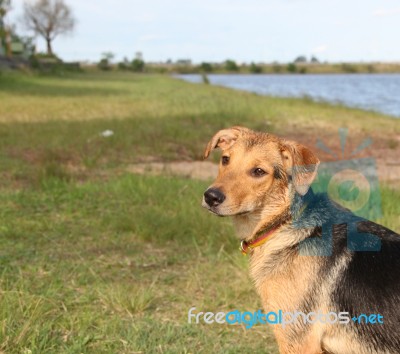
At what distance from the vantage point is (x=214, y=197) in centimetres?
324

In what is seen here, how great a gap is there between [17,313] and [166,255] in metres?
1.91

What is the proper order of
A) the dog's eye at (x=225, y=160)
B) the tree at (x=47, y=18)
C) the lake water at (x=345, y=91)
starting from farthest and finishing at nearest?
the tree at (x=47, y=18)
the lake water at (x=345, y=91)
the dog's eye at (x=225, y=160)

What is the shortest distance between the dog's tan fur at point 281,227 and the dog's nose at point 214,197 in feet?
0.11

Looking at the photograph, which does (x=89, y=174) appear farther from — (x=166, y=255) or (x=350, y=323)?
(x=350, y=323)

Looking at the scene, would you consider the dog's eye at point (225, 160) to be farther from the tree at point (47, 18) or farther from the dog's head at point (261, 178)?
the tree at point (47, 18)

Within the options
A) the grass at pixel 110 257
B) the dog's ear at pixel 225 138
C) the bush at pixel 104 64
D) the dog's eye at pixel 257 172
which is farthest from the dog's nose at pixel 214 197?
the bush at pixel 104 64

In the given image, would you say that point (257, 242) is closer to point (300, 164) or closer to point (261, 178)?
point (261, 178)

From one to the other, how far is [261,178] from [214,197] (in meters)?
0.35

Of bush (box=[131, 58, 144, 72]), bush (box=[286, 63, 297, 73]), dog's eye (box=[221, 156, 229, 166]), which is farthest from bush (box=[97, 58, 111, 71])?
dog's eye (box=[221, 156, 229, 166])

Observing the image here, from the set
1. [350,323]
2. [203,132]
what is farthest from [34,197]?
[203,132]

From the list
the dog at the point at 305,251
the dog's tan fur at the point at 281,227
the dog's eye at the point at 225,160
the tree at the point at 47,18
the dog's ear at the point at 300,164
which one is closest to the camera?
the dog at the point at 305,251

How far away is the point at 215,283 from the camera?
487 cm

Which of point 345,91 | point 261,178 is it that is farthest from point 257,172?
point 345,91

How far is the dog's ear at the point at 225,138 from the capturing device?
385 cm
